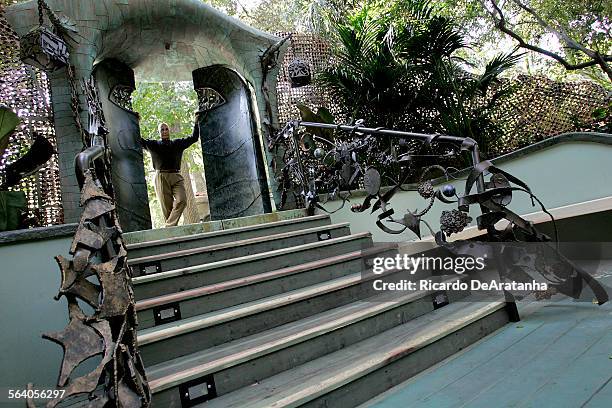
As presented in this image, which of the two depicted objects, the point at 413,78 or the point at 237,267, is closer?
the point at 237,267

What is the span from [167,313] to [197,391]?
2.22 feet

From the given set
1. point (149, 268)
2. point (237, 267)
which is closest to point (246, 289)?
point (237, 267)

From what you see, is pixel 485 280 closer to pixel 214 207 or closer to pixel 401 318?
pixel 401 318

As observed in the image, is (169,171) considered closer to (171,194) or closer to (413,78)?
(171,194)

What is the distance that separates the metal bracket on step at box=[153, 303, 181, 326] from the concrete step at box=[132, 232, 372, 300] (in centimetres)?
24

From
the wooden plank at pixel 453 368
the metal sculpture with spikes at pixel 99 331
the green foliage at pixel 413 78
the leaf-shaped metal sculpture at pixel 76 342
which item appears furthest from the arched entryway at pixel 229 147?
the leaf-shaped metal sculpture at pixel 76 342

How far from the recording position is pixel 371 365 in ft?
6.16

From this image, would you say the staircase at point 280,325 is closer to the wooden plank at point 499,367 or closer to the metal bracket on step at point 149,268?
the metal bracket on step at point 149,268

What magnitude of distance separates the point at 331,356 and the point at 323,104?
4528 millimetres

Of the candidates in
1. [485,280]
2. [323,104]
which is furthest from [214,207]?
[485,280]

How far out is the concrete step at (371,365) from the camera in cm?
172

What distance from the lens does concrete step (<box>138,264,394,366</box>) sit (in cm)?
202

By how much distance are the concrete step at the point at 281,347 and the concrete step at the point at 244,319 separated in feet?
0.17

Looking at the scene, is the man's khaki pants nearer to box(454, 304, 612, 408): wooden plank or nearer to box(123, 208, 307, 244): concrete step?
box(123, 208, 307, 244): concrete step
